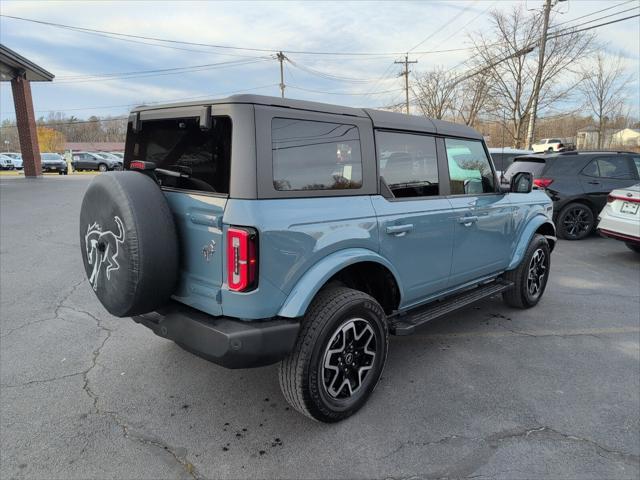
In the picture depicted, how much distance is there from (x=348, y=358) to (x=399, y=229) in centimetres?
97

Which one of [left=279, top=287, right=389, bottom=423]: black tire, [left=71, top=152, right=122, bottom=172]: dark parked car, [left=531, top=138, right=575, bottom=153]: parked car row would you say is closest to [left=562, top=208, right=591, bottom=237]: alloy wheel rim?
[left=531, top=138, right=575, bottom=153]: parked car row

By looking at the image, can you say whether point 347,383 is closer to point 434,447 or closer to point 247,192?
point 434,447

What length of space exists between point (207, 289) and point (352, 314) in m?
0.91

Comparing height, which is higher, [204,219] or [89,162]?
[89,162]

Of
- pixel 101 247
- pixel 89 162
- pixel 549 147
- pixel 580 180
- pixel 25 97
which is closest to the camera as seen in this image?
pixel 101 247

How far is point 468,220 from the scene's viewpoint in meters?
3.76

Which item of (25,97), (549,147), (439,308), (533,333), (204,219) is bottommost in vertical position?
(533,333)

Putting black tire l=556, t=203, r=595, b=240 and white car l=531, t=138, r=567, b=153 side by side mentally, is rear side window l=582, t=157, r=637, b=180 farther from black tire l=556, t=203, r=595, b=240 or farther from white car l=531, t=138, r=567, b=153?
white car l=531, t=138, r=567, b=153

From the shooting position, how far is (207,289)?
2.50m

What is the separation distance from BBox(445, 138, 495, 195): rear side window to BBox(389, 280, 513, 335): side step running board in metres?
0.96

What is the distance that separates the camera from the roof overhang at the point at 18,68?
64.1 ft

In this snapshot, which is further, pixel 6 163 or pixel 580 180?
pixel 6 163

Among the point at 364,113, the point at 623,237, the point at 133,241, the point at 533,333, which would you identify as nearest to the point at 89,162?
the point at 623,237

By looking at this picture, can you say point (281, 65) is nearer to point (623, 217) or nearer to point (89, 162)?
point (89, 162)
